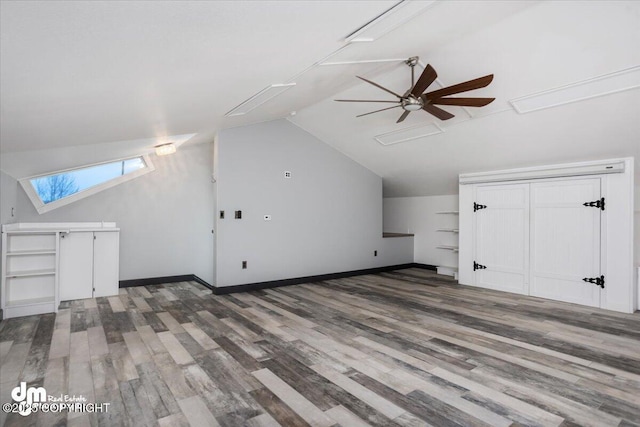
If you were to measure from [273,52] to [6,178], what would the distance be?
13.0 ft

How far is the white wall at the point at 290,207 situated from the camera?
5273mm

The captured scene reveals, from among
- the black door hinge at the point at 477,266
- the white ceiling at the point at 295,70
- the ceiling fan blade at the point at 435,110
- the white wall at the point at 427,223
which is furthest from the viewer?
the white wall at the point at 427,223

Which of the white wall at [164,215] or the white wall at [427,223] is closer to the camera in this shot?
the white wall at [164,215]

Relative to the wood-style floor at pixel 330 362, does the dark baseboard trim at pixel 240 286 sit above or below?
above

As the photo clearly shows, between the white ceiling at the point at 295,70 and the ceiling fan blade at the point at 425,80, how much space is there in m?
0.38

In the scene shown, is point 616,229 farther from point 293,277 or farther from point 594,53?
point 293,277

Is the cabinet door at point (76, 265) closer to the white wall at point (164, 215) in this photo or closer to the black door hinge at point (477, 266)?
the white wall at point (164, 215)

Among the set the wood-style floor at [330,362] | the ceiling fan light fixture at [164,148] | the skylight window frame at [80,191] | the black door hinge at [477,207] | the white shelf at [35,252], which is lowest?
the wood-style floor at [330,362]

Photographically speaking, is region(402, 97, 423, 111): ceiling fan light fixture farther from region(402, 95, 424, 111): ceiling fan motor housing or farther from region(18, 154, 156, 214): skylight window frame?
region(18, 154, 156, 214): skylight window frame

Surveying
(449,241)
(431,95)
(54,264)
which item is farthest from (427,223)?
(54,264)

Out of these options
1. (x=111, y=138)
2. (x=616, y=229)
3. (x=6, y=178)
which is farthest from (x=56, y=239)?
(x=616, y=229)

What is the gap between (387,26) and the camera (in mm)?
2688

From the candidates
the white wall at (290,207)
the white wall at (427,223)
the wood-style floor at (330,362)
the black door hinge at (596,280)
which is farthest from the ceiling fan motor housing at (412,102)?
the white wall at (427,223)

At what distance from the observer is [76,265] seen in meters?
4.76
